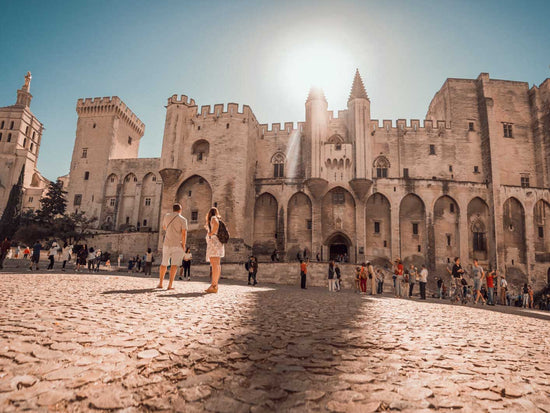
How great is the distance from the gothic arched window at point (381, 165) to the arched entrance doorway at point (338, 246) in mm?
7400

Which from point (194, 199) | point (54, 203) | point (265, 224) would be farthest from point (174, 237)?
point (54, 203)

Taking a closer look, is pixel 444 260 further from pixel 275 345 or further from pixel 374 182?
pixel 275 345

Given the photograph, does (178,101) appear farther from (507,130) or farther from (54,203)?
(507,130)

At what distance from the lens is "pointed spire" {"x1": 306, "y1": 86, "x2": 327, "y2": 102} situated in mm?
30094

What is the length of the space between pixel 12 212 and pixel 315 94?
1517 inches

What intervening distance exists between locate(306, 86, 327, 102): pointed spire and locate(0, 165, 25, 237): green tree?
108 feet

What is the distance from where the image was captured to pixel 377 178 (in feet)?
92.8

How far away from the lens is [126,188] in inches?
1558

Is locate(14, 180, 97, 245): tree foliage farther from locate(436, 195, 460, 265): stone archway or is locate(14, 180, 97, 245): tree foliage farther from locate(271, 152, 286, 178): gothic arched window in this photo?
locate(436, 195, 460, 265): stone archway

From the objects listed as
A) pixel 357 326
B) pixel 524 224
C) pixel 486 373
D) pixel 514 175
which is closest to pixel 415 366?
pixel 486 373

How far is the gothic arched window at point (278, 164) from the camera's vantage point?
31.8m

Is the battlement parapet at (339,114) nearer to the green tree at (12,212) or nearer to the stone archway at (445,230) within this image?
the stone archway at (445,230)

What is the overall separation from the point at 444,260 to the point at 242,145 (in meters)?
20.1

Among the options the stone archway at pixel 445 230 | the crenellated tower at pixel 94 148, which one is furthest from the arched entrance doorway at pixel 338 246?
the crenellated tower at pixel 94 148
